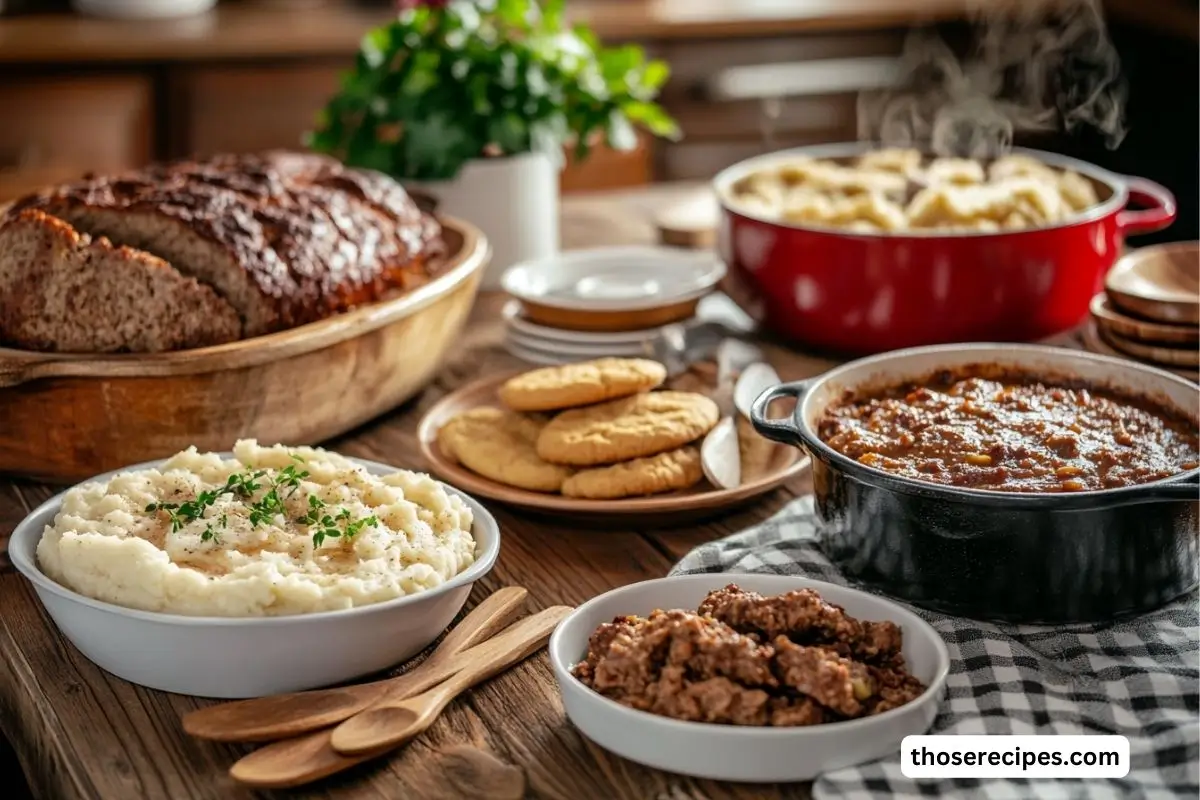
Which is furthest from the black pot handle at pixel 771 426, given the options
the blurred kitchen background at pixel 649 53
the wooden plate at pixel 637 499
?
the blurred kitchen background at pixel 649 53

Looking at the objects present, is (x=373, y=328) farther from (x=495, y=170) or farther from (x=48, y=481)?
Result: (x=495, y=170)

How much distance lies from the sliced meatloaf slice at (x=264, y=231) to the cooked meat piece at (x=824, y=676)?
1.07 meters

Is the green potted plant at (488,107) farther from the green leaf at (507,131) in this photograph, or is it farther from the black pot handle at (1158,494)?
the black pot handle at (1158,494)

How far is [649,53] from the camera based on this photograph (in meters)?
5.48

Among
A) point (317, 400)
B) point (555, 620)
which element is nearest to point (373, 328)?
point (317, 400)

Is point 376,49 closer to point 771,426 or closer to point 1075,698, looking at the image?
point 771,426

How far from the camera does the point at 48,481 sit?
6.86ft

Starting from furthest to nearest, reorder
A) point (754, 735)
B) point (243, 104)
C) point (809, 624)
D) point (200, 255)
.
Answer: point (243, 104), point (200, 255), point (809, 624), point (754, 735)

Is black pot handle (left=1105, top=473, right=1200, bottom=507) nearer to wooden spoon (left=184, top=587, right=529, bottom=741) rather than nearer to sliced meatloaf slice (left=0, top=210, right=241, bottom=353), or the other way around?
wooden spoon (left=184, top=587, right=529, bottom=741)

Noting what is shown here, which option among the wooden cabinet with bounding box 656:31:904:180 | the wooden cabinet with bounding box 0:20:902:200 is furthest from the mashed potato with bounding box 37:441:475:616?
the wooden cabinet with bounding box 656:31:904:180

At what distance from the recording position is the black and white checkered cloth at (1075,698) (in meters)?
1.34

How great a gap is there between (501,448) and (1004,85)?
4.65m

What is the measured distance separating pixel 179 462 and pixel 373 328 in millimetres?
483

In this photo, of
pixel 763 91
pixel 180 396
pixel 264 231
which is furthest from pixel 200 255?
pixel 763 91
